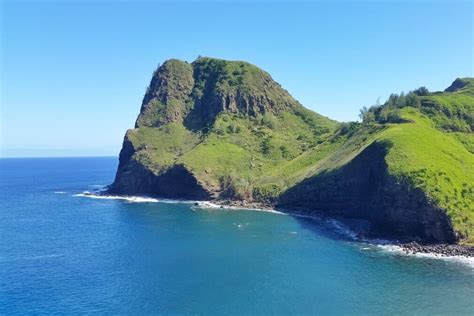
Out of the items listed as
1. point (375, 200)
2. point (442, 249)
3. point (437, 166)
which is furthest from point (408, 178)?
point (442, 249)

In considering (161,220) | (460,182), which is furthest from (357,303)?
(161,220)

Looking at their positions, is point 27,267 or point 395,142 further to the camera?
point 395,142

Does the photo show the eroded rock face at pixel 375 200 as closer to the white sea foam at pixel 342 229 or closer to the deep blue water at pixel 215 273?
the white sea foam at pixel 342 229

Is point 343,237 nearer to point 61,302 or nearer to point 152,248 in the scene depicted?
point 152,248

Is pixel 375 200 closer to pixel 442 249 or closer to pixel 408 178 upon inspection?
pixel 408 178

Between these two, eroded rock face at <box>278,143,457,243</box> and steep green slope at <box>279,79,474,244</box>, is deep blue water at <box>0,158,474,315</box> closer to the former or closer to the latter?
eroded rock face at <box>278,143,457,243</box>

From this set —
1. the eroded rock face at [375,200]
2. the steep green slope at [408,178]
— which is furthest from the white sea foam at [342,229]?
the steep green slope at [408,178]
